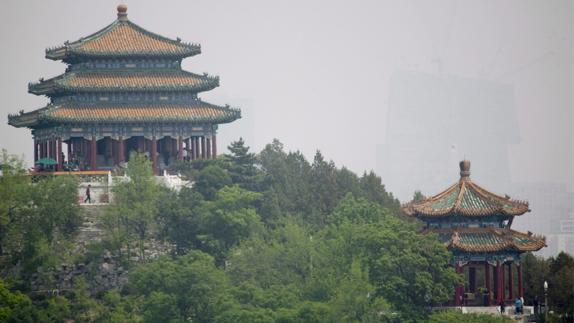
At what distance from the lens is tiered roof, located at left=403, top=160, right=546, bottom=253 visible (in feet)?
269

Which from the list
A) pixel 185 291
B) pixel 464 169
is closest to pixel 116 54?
pixel 185 291

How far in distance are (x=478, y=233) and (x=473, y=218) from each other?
0.67 metres

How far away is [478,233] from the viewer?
271 ft

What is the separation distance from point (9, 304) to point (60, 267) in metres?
4.65

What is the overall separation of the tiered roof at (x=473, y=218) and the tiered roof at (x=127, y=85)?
60.7 feet

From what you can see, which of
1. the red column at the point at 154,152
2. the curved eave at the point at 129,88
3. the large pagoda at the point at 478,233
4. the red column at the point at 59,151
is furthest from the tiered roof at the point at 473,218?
the red column at the point at 59,151

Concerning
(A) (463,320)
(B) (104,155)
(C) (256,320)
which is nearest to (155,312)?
(C) (256,320)

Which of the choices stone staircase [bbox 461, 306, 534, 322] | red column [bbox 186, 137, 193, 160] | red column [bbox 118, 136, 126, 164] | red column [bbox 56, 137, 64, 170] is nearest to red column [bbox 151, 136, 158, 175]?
red column [bbox 118, 136, 126, 164]

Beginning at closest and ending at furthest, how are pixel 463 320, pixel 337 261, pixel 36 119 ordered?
pixel 463 320, pixel 337 261, pixel 36 119

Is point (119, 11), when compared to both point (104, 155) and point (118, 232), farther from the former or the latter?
point (118, 232)

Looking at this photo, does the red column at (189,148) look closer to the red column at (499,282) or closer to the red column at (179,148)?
the red column at (179,148)

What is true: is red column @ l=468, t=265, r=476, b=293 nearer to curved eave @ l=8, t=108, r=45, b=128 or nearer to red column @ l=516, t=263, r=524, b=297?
red column @ l=516, t=263, r=524, b=297

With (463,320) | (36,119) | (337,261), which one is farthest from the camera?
(36,119)

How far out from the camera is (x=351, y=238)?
83125 mm
